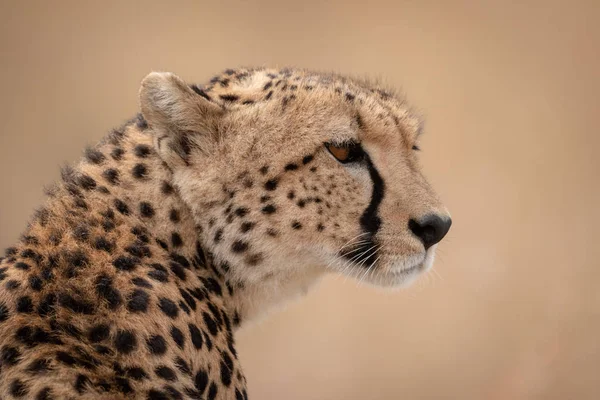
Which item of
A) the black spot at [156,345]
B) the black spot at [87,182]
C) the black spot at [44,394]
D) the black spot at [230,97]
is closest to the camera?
the black spot at [44,394]

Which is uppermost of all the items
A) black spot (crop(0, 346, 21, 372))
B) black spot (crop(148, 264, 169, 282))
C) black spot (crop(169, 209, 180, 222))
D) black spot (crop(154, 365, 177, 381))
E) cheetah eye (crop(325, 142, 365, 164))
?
cheetah eye (crop(325, 142, 365, 164))

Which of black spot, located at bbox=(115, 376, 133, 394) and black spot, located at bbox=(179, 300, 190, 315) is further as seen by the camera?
black spot, located at bbox=(179, 300, 190, 315)

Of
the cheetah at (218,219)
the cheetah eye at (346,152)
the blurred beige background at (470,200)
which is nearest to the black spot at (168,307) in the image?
the cheetah at (218,219)

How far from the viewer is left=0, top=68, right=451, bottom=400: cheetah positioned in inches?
47.4

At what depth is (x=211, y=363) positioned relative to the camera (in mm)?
1247

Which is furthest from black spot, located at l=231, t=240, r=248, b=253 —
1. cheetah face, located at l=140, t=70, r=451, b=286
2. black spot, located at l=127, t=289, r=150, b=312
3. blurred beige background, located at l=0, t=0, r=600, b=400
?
blurred beige background, located at l=0, t=0, r=600, b=400

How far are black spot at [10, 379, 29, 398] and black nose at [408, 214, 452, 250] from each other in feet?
2.46

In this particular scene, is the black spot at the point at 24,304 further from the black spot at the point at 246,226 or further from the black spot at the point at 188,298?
the black spot at the point at 246,226

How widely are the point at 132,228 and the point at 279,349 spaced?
70.3 inches

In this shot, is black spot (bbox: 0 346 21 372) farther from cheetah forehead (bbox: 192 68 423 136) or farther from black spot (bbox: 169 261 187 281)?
cheetah forehead (bbox: 192 68 423 136)

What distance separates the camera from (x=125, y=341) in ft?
3.73

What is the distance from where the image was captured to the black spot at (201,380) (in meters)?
1.21

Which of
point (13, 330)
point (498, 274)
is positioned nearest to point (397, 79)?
point (498, 274)

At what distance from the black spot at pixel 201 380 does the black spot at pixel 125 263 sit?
0.71 ft
